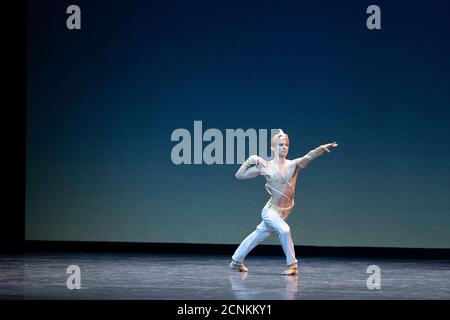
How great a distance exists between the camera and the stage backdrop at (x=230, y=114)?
8.58m

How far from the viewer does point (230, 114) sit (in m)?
8.77

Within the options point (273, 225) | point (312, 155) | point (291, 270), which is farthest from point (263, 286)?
point (312, 155)

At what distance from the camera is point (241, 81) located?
8.80 m

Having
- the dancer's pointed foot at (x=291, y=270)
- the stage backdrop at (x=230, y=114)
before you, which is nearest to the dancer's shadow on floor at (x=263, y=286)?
the dancer's pointed foot at (x=291, y=270)

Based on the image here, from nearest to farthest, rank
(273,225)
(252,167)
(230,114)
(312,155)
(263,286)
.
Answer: (263,286) < (312,155) < (273,225) < (252,167) < (230,114)

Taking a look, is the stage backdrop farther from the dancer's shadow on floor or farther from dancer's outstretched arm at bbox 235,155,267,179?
the dancer's shadow on floor

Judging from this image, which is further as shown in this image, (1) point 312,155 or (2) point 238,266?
(2) point 238,266

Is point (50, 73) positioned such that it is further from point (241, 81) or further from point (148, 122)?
point (241, 81)

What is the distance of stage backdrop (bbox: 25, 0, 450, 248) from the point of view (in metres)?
8.58

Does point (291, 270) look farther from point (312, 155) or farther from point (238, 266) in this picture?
point (312, 155)

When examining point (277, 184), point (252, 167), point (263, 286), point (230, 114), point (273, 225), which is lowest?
point (263, 286)

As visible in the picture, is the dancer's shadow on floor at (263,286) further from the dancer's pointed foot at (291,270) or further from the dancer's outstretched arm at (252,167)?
the dancer's outstretched arm at (252,167)

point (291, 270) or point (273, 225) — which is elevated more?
point (273, 225)

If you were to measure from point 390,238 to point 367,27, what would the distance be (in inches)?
83.9
